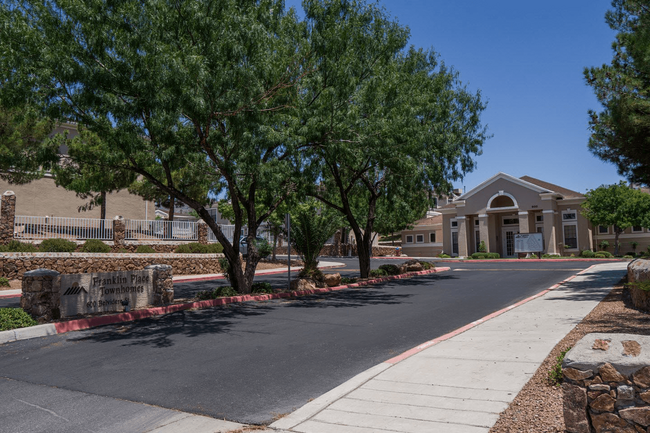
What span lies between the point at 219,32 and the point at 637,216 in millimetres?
40106

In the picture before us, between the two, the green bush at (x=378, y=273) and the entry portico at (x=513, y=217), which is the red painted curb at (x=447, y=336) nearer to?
the green bush at (x=378, y=273)

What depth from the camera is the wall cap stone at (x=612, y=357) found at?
3.91 m

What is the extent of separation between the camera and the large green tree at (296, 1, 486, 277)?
1484 cm

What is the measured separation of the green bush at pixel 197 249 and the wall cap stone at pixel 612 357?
78.6ft

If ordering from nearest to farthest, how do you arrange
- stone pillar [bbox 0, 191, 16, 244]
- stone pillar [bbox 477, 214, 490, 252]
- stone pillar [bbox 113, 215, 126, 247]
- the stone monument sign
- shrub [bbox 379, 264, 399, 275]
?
the stone monument sign < stone pillar [bbox 0, 191, 16, 244] < stone pillar [bbox 113, 215, 126, 247] < shrub [bbox 379, 264, 399, 275] < stone pillar [bbox 477, 214, 490, 252]

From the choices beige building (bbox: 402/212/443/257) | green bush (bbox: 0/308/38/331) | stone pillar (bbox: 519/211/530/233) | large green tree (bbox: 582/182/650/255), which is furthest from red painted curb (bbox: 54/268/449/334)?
beige building (bbox: 402/212/443/257)

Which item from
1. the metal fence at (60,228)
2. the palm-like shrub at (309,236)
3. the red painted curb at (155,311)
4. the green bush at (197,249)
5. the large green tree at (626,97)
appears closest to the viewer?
the red painted curb at (155,311)

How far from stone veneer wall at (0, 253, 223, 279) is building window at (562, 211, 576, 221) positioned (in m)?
31.1

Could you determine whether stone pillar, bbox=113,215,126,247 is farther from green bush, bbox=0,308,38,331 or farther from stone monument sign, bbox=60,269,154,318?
green bush, bbox=0,308,38,331

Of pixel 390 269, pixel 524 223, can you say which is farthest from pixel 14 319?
pixel 524 223

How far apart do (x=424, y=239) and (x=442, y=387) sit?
50.0m

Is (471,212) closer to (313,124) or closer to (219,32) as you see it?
(313,124)

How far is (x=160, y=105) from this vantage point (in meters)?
11.0

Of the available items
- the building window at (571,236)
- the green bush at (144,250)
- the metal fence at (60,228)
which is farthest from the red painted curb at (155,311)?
the building window at (571,236)
